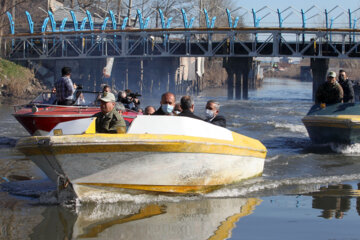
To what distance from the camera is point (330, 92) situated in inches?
588

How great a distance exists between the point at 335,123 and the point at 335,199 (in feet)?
17.6

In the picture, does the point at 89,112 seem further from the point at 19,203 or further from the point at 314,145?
the point at 19,203

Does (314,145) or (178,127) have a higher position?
(178,127)

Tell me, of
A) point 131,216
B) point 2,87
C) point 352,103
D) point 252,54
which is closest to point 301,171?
point 352,103

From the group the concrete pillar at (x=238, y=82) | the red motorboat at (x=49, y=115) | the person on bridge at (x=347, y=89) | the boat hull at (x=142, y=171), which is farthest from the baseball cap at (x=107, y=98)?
the concrete pillar at (x=238, y=82)

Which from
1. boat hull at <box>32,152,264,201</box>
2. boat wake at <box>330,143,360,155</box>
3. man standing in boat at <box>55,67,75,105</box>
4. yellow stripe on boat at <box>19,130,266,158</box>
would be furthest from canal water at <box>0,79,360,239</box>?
man standing in boat at <box>55,67,75,105</box>

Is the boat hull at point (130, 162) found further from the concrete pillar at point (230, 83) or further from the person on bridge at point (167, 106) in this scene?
the concrete pillar at point (230, 83)

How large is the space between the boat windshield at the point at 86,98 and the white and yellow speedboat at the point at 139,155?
6.98 m

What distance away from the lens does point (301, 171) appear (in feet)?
38.8

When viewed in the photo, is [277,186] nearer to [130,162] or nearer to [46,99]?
[130,162]

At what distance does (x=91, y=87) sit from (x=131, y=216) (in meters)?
45.9

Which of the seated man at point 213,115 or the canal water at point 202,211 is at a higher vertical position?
the seated man at point 213,115

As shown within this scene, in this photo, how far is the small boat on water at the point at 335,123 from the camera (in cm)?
1386

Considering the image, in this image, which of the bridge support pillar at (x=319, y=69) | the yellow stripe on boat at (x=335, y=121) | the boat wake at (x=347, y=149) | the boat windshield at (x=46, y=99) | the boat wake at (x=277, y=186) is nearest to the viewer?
the boat wake at (x=277, y=186)
